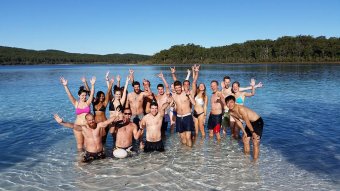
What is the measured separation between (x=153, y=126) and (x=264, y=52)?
102 metres

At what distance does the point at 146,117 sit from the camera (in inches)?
324

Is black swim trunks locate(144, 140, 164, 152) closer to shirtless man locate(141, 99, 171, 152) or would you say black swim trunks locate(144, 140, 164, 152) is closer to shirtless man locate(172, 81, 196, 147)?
shirtless man locate(141, 99, 171, 152)

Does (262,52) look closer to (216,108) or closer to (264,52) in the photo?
(264,52)

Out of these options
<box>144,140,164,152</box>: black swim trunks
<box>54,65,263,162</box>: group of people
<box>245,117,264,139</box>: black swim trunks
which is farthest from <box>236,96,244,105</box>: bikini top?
<box>144,140,164,152</box>: black swim trunks

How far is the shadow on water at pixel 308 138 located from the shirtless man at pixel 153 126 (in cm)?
381

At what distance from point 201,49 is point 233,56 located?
1824 cm

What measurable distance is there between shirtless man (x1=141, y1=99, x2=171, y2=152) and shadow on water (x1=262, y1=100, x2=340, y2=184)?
3813 millimetres

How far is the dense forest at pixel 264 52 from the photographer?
90.1m

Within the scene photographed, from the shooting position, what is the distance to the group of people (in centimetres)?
746

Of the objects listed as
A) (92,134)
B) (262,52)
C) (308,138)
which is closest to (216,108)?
(308,138)

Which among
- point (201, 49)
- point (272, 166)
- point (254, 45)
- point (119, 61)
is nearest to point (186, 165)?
point (272, 166)

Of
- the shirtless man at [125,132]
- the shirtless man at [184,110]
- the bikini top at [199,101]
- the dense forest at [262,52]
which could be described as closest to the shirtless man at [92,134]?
the shirtless man at [125,132]

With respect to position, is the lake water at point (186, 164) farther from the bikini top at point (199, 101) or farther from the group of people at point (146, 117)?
the bikini top at point (199, 101)

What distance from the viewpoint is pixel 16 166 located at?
798cm
